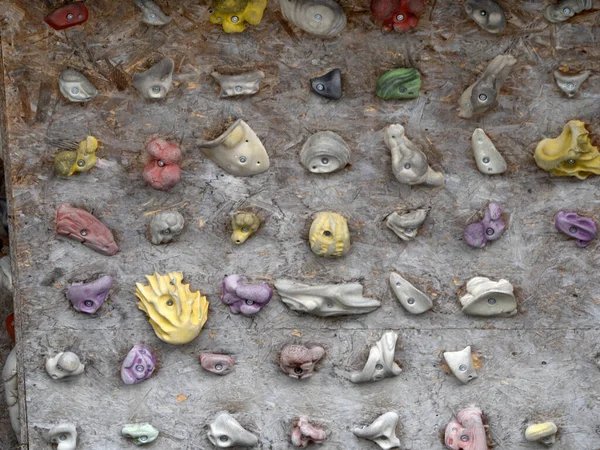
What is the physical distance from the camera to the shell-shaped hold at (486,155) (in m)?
3.75

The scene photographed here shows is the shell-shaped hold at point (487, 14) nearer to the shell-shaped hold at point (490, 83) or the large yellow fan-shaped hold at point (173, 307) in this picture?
the shell-shaped hold at point (490, 83)

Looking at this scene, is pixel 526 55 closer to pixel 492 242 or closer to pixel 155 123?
pixel 492 242

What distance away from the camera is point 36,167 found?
3.81m

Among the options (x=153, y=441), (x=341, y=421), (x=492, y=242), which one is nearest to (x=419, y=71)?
(x=492, y=242)

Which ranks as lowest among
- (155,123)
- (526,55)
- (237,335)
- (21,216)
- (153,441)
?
(153,441)

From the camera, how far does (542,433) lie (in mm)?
3908

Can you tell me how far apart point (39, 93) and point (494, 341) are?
153 cm

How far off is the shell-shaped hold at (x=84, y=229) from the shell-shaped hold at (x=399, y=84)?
2.96 ft

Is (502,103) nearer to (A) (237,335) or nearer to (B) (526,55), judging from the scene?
(B) (526,55)

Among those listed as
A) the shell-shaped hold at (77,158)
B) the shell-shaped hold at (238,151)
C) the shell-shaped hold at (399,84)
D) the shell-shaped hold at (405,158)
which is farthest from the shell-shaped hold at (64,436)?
the shell-shaped hold at (399,84)

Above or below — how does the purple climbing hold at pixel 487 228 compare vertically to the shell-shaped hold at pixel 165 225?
above

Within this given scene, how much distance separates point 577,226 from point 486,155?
1.12ft

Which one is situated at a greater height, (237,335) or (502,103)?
(502,103)

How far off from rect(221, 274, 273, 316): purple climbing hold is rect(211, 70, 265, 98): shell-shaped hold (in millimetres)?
548
